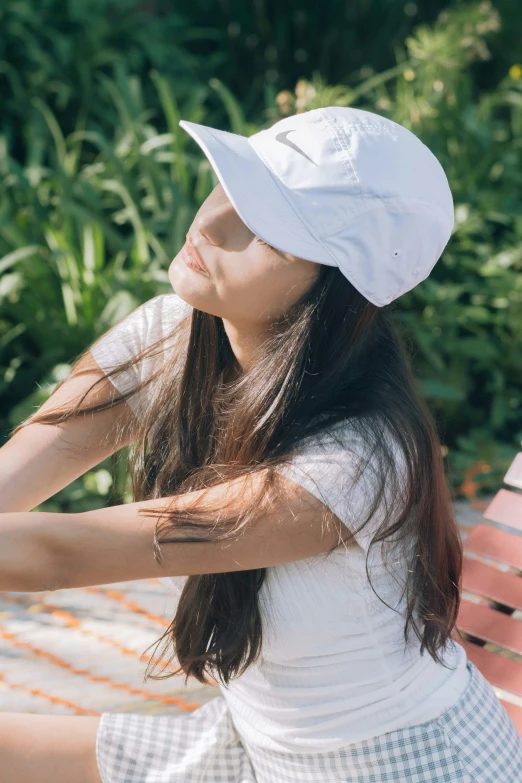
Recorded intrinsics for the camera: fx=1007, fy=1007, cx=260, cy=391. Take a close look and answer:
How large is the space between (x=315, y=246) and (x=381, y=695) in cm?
61

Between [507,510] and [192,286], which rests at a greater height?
[192,286]

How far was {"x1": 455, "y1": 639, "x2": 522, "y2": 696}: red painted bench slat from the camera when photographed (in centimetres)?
174

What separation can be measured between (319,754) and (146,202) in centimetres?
278

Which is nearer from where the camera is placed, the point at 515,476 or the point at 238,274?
the point at 238,274

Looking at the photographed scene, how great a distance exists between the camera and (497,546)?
190cm

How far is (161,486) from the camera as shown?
1.56 meters

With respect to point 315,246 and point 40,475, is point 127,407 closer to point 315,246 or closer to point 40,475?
point 40,475

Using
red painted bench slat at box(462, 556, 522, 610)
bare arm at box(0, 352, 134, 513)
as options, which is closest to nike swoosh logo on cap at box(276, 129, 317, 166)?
bare arm at box(0, 352, 134, 513)

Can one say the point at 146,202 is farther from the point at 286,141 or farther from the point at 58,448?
the point at 286,141

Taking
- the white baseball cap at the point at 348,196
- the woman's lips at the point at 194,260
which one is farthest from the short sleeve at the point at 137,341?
the white baseball cap at the point at 348,196

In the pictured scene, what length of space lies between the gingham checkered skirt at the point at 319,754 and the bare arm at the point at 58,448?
0.37 metres

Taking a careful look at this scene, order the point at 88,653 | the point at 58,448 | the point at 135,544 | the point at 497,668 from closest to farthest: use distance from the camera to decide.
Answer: the point at 135,544 → the point at 58,448 → the point at 497,668 → the point at 88,653

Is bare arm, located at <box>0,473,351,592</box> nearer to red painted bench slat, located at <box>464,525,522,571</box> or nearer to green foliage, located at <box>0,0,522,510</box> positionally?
red painted bench slat, located at <box>464,525,522,571</box>

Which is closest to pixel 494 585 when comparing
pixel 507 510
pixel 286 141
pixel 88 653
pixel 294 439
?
pixel 507 510
